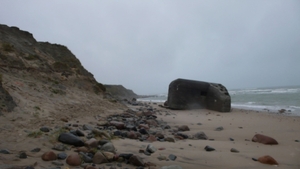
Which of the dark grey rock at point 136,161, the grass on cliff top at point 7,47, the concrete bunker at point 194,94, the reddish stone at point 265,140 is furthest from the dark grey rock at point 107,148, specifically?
the concrete bunker at point 194,94

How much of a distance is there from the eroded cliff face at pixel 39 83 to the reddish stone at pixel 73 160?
2.25 meters

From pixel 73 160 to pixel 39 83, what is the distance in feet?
19.1

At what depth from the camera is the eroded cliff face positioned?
4.77m

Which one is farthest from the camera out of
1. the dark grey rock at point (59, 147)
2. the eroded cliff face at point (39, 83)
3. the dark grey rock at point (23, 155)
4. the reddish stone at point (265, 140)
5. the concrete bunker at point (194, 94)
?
the concrete bunker at point (194, 94)

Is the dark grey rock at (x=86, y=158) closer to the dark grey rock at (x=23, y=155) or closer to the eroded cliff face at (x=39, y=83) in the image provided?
the dark grey rock at (x=23, y=155)

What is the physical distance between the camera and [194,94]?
38.9ft

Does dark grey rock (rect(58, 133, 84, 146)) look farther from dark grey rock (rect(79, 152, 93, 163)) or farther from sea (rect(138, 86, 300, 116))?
sea (rect(138, 86, 300, 116))

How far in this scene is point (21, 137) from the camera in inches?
113

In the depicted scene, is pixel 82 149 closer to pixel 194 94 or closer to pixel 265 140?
pixel 265 140

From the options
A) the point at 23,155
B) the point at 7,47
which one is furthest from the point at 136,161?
the point at 7,47

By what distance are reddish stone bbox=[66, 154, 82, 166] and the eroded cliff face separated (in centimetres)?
225

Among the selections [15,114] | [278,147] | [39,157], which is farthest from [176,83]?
[39,157]

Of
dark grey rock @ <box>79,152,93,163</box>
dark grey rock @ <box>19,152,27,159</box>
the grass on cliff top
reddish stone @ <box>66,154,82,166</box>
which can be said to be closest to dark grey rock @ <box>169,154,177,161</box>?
dark grey rock @ <box>79,152,93,163</box>

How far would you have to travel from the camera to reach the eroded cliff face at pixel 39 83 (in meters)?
4.77
